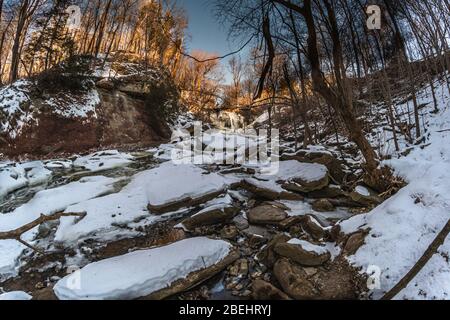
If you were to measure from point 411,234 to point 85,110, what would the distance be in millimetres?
13154

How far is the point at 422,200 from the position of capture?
358cm

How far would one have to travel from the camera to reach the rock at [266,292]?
319 cm

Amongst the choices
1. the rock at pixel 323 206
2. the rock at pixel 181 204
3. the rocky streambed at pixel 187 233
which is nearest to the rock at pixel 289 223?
the rocky streambed at pixel 187 233

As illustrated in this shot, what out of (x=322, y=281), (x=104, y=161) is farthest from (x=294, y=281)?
(x=104, y=161)

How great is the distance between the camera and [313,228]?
175 inches

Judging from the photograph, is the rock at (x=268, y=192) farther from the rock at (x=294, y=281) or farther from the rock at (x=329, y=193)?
the rock at (x=294, y=281)

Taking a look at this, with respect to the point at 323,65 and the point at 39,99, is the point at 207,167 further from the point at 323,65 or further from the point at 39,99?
the point at 39,99

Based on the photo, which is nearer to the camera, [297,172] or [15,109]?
[297,172]

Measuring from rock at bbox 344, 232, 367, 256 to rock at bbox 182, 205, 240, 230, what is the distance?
7.29ft

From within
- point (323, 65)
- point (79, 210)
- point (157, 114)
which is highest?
point (323, 65)

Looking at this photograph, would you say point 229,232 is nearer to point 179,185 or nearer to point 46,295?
point 179,185

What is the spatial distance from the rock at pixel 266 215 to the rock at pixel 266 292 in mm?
1701
